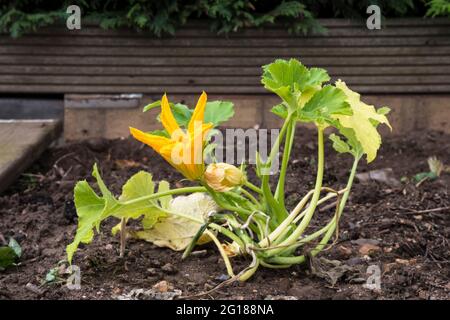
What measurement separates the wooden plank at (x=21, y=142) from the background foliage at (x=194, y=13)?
488 mm

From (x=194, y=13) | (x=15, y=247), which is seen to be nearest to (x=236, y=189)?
(x=15, y=247)

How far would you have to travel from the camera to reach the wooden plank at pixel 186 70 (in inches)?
171

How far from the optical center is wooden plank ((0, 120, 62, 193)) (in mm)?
3357

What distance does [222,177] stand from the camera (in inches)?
78.5

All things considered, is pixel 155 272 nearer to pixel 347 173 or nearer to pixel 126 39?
pixel 347 173

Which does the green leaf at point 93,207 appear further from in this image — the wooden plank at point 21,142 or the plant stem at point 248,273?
the wooden plank at point 21,142

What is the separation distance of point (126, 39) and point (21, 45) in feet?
1.91

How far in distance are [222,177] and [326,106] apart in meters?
0.32

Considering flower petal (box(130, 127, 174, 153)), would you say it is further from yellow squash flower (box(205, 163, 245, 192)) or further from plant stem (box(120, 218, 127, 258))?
plant stem (box(120, 218, 127, 258))

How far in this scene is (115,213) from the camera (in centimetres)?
209

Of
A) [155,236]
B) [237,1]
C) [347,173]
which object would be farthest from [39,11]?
[155,236]

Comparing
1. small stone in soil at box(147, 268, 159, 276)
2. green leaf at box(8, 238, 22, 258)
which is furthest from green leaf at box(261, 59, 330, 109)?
green leaf at box(8, 238, 22, 258)

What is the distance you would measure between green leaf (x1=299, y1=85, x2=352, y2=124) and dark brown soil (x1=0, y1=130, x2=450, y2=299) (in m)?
0.41

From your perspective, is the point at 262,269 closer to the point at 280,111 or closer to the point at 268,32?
the point at 280,111
